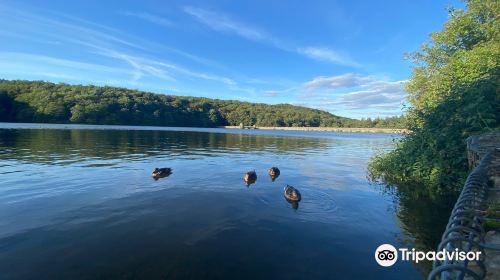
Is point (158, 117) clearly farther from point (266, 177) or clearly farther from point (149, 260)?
point (149, 260)

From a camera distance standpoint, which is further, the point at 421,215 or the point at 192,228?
the point at 421,215

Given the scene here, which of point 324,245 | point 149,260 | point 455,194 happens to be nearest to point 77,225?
point 149,260

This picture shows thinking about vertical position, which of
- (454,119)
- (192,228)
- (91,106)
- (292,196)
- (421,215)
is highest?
(91,106)

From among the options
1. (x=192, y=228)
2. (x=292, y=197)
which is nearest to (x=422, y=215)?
(x=292, y=197)

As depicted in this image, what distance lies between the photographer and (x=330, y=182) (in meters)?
20.3

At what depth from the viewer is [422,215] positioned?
522 inches

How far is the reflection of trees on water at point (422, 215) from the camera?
403 inches

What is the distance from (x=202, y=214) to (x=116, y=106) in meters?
158

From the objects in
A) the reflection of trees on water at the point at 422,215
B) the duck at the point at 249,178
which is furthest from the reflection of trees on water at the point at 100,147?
the reflection of trees on water at the point at 422,215

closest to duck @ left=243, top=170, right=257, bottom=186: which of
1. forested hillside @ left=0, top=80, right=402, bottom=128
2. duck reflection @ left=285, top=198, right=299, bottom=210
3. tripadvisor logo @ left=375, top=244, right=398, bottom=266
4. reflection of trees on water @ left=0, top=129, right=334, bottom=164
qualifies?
duck reflection @ left=285, top=198, right=299, bottom=210

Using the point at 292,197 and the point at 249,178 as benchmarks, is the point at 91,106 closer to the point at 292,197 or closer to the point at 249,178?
the point at 249,178

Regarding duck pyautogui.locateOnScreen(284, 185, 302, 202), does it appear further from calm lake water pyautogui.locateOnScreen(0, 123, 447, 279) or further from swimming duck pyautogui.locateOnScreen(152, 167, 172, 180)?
swimming duck pyautogui.locateOnScreen(152, 167, 172, 180)

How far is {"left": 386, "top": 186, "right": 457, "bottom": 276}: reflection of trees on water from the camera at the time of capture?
10.2 meters

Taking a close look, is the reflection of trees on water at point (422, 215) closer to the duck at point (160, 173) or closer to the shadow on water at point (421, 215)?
the shadow on water at point (421, 215)
